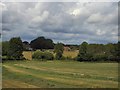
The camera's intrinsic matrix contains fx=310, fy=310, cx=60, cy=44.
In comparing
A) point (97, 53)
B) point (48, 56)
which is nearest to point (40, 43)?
point (48, 56)

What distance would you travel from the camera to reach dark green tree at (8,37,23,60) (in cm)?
11562

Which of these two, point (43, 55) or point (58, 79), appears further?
point (43, 55)

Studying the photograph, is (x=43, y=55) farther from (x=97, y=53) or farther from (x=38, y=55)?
(x=97, y=53)

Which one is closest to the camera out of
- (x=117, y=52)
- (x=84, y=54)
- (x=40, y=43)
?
(x=117, y=52)

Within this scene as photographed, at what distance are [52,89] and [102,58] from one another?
3781 inches

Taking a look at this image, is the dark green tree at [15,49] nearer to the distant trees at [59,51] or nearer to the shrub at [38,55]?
the shrub at [38,55]

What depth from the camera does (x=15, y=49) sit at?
383 feet

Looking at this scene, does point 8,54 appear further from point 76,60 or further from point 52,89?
point 52,89

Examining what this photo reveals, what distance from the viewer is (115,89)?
2795 cm

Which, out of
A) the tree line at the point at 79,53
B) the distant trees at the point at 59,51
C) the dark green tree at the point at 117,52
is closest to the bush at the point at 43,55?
the tree line at the point at 79,53

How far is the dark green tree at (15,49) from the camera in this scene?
4552 inches

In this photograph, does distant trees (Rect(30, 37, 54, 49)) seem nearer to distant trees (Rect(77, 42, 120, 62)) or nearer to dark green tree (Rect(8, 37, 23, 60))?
distant trees (Rect(77, 42, 120, 62))

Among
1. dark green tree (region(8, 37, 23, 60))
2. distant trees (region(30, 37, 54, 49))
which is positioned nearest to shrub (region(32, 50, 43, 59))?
dark green tree (region(8, 37, 23, 60))

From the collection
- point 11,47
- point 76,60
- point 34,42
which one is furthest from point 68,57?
point 34,42
